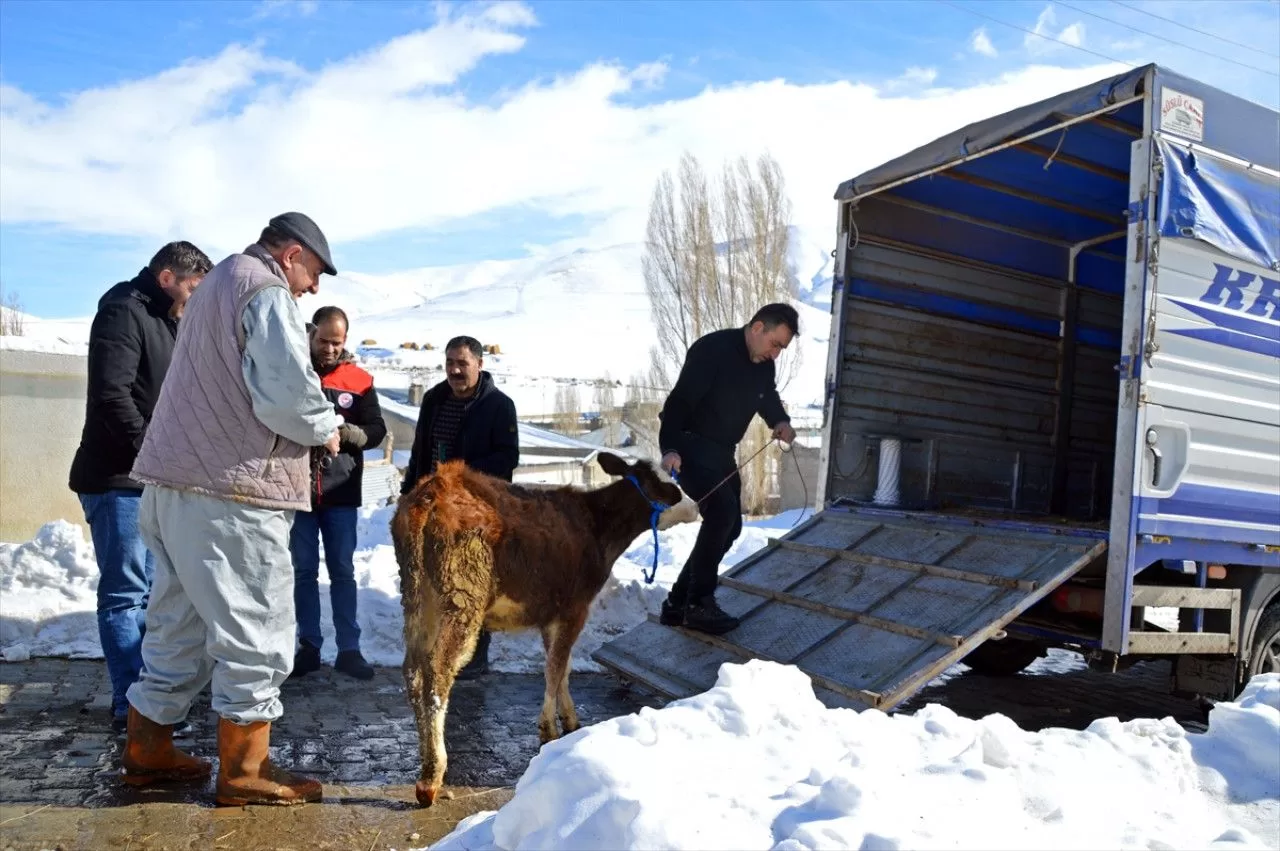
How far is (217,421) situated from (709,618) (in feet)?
10.7

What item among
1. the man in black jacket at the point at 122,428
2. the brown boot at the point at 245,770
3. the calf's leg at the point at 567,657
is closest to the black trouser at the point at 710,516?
the calf's leg at the point at 567,657

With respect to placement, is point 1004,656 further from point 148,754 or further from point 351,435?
point 148,754

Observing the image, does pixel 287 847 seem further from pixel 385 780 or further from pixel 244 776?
pixel 385 780

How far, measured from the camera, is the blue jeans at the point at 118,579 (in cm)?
479

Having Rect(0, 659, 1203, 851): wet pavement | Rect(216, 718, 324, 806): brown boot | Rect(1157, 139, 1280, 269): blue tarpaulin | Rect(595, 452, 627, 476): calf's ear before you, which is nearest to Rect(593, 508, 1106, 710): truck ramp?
Rect(0, 659, 1203, 851): wet pavement

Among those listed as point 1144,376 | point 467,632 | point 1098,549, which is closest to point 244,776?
point 467,632

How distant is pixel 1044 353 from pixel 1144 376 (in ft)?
12.2

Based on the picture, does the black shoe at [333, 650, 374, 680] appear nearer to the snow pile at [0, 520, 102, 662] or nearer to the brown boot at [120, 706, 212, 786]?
the snow pile at [0, 520, 102, 662]

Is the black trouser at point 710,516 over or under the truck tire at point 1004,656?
over

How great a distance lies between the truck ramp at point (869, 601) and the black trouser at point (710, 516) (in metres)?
0.36

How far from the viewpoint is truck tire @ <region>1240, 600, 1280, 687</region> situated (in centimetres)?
584

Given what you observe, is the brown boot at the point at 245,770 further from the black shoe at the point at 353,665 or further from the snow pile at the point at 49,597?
the snow pile at the point at 49,597

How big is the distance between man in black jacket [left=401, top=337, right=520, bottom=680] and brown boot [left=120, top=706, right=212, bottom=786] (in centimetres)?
218

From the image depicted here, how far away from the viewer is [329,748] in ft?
15.6
